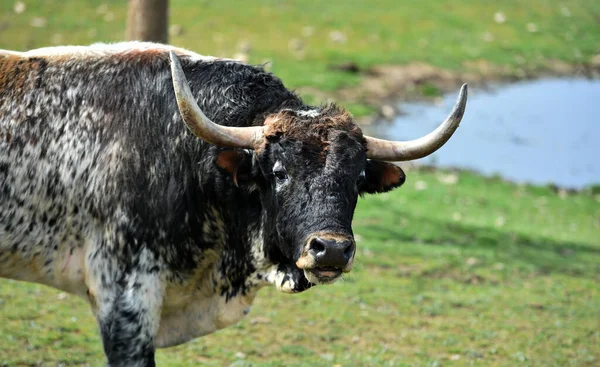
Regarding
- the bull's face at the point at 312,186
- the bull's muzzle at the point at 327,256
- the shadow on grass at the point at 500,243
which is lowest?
the bull's muzzle at the point at 327,256

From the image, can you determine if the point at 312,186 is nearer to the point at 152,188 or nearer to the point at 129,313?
the point at 152,188

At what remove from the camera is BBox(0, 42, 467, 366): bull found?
6.11 m

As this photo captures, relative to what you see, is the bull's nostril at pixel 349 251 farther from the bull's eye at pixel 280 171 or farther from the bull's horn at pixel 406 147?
the bull's horn at pixel 406 147

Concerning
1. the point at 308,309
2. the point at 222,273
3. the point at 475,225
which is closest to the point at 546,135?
the point at 475,225

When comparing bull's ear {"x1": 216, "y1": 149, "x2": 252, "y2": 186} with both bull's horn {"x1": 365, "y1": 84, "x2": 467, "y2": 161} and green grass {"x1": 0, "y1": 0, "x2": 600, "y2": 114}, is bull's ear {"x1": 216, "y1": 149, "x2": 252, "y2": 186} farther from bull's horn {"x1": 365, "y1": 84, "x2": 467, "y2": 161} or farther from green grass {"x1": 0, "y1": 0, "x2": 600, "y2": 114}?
green grass {"x1": 0, "y1": 0, "x2": 600, "y2": 114}

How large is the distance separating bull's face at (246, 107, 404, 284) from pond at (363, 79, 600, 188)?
1091 centimetres

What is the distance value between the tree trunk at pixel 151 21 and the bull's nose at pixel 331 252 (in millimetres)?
6325

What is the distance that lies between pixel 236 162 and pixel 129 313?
121cm

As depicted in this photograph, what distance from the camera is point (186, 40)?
64.4 ft

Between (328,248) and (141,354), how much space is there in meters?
1.52

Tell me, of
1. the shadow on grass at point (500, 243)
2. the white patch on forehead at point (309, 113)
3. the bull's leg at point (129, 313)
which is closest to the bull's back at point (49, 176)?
the bull's leg at point (129, 313)

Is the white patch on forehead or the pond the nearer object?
the white patch on forehead

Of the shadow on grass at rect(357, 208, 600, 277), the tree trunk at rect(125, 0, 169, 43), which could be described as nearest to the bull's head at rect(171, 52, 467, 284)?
the tree trunk at rect(125, 0, 169, 43)

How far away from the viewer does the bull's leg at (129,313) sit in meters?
6.17
